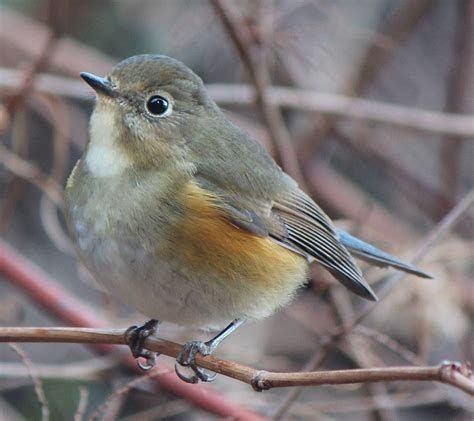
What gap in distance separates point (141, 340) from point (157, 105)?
69 cm

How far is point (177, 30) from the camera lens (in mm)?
4258

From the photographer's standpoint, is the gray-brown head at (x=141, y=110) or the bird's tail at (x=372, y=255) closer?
the gray-brown head at (x=141, y=110)

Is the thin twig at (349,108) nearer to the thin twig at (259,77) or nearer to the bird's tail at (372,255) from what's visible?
the thin twig at (259,77)

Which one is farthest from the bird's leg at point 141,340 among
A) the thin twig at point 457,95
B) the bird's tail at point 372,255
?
the thin twig at point 457,95

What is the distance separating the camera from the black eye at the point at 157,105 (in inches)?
103

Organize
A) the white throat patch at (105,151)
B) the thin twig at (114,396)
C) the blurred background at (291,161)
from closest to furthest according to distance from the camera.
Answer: the thin twig at (114,396)
the white throat patch at (105,151)
the blurred background at (291,161)

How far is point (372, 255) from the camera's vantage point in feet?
10.0

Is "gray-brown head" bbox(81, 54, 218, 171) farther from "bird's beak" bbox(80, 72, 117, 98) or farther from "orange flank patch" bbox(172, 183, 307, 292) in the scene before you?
"orange flank patch" bbox(172, 183, 307, 292)

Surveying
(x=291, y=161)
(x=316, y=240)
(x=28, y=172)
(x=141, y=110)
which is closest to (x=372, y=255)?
(x=316, y=240)

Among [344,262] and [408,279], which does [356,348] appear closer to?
[408,279]

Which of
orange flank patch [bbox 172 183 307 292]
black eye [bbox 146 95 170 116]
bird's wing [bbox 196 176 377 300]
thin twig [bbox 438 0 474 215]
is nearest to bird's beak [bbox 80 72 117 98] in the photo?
black eye [bbox 146 95 170 116]

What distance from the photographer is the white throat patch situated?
2.55m

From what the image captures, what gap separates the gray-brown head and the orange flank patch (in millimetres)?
163

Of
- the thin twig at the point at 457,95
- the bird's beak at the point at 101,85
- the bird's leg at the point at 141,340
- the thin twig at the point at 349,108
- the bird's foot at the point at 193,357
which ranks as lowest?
the bird's foot at the point at 193,357
